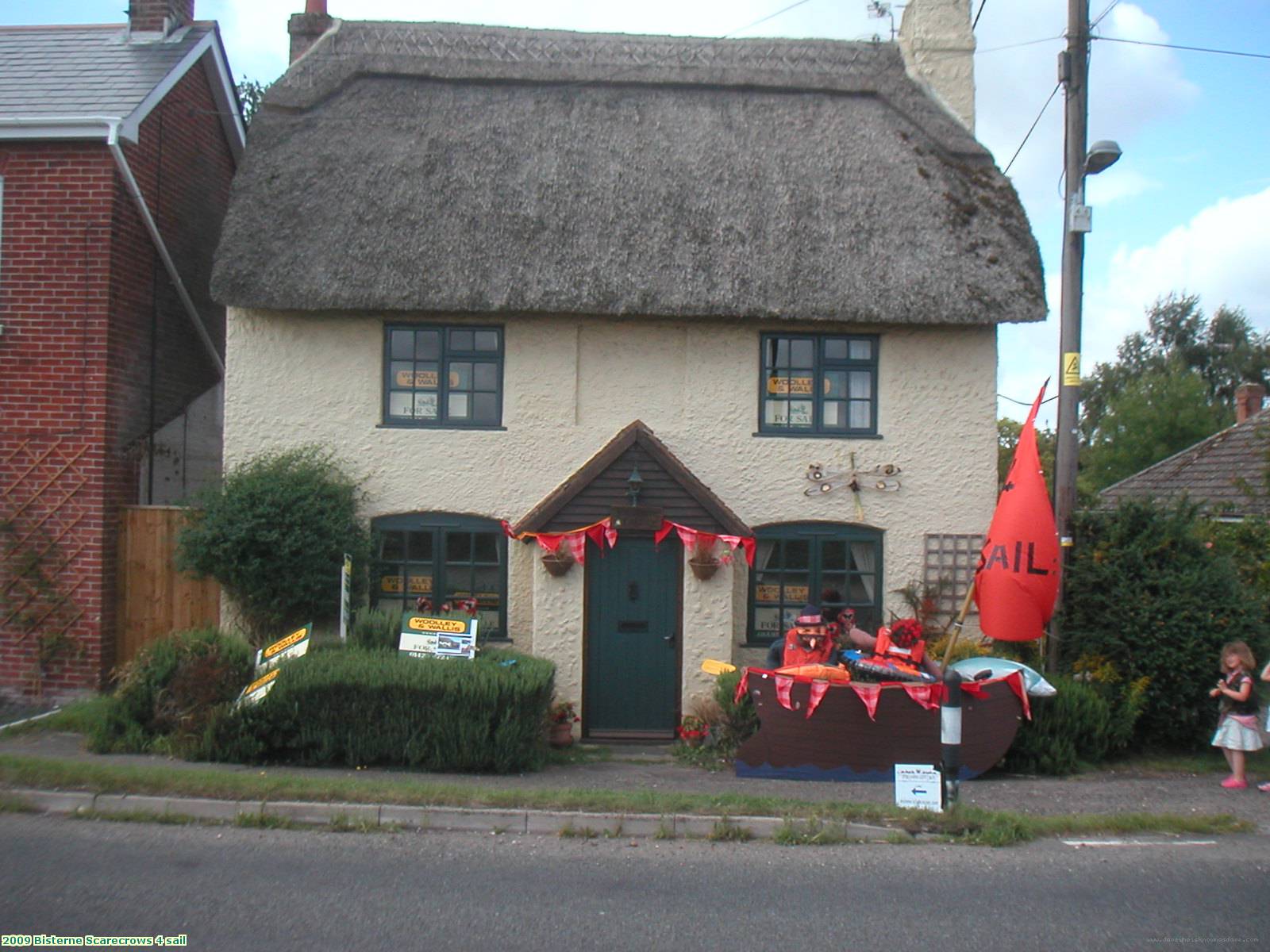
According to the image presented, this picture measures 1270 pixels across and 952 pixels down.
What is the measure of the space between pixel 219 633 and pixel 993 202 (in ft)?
30.3

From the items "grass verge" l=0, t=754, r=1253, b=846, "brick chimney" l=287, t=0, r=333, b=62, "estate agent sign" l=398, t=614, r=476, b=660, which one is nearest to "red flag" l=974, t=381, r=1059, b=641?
"grass verge" l=0, t=754, r=1253, b=846

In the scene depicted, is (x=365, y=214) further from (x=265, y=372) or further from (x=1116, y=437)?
(x=1116, y=437)

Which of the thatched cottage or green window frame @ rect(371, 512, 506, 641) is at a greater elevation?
the thatched cottage

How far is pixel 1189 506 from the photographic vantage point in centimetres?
1080

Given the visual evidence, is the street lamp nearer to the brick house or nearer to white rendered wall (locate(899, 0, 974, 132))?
white rendered wall (locate(899, 0, 974, 132))

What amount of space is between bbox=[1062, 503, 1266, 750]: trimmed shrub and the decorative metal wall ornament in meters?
1.96

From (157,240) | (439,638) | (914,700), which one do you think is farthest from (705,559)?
(157,240)

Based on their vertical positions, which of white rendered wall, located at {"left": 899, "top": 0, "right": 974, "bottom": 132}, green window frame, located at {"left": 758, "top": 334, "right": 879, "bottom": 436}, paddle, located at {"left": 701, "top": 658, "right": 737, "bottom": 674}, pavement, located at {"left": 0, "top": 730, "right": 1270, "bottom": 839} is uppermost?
white rendered wall, located at {"left": 899, "top": 0, "right": 974, "bottom": 132}

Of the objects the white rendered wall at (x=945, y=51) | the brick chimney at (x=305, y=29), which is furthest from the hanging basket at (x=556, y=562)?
the brick chimney at (x=305, y=29)

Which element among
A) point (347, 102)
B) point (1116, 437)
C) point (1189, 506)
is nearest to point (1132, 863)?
point (1189, 506)

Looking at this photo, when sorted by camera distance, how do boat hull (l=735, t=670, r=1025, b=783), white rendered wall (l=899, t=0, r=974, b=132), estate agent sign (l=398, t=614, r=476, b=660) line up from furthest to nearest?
white rendered wall (l=899, t=0, r=974, b=132) → estate agent sign (l=398, t=614, r=476, b=660) → boat hull (l=735, t=670, r=1025, b=783)

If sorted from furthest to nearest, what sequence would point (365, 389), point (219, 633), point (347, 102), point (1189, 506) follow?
1. point (347, 102)
2. point (365, 389)
3. point (1189, 506)
4. point (219, 633)

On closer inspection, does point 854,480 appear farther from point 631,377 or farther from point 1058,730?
point 1058,730

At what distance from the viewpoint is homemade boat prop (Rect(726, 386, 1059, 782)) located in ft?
30.6
